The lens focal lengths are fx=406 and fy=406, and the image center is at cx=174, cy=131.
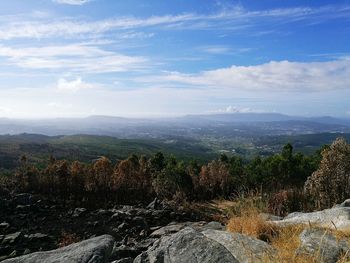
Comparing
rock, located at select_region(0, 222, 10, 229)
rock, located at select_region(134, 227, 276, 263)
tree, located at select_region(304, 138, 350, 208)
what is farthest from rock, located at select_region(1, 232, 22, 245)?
tree, located at select_region(304, 138, 350, 208)

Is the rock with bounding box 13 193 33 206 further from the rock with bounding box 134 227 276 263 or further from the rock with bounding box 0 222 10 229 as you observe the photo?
the rock with bounding box 134 227 276 263

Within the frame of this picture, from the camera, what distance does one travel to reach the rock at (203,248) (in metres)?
5.35

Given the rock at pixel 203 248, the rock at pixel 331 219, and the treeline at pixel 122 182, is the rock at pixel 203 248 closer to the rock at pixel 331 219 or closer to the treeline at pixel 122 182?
the rock at pixel 331 219

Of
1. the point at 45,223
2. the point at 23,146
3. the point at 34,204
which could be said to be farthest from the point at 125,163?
the point at 23,146

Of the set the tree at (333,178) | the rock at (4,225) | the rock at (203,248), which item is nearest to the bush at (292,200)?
the tree at (333,178)

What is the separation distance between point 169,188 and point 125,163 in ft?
15.5

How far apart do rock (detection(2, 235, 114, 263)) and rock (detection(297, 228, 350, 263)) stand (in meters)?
3.14

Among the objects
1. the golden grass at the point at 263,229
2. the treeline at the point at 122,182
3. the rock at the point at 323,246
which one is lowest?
the treeline at the point at 122,182

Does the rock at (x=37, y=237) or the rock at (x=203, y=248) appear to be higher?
the rock at (x=203, y=248)

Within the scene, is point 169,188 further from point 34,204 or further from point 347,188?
point 347,188

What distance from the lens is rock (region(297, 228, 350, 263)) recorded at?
4798mm

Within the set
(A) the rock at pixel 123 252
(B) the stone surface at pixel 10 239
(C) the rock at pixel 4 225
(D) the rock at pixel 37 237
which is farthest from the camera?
(C) the rock at pixel 4 225

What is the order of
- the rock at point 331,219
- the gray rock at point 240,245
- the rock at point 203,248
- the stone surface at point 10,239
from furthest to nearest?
the stone surface at point 10,239, the rock at point 331,219, the rock at point 203,248, the gray rock at point 240,245

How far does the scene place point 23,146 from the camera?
16600 centimetres
